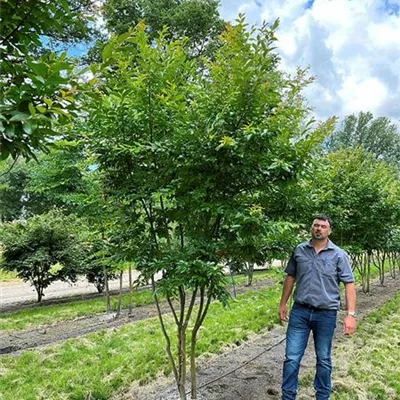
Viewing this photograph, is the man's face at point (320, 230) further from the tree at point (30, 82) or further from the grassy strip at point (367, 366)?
the tree at point (30, 82)

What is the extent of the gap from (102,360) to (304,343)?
246cm

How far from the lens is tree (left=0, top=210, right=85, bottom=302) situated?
388 inches

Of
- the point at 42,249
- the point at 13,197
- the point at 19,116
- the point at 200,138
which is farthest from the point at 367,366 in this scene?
the point at 13,197

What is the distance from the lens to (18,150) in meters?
1.18

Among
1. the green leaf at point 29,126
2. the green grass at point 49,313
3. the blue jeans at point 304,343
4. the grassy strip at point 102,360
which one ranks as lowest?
the green grass at point 49,313

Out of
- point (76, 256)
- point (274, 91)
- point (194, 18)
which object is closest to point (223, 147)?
point (274, 91)

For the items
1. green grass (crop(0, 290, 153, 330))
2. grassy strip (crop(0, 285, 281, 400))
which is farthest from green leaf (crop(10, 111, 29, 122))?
green grass (crop(0, 290, 153, 330))

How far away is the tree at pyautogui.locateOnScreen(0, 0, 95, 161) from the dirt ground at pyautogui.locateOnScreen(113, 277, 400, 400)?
304cm

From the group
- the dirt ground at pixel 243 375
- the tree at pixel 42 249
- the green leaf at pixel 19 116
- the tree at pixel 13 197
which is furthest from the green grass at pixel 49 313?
the tree at pixel 13 197

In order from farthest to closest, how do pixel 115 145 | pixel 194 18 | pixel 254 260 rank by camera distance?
pixel 194 18
pixel 254 260
pixel 115 145

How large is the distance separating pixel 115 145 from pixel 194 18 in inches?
492

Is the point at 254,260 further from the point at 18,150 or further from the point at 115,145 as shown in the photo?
the point at 18,150

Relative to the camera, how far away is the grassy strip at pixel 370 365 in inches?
143

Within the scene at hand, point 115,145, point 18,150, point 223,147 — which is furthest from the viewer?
point 115,145
